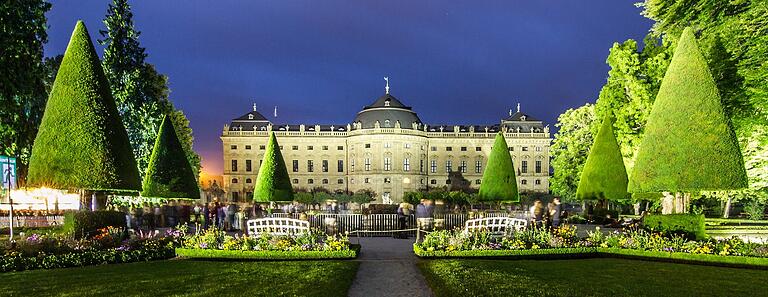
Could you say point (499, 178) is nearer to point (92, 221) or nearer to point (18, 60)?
point (92, 221)

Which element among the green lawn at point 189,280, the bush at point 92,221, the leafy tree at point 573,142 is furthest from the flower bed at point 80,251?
the leafy tree at point 573,142

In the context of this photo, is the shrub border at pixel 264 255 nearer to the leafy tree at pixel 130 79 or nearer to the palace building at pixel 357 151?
the leafy tree at pixel 130 79

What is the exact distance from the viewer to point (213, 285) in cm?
777

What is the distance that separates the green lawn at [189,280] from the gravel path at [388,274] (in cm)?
22

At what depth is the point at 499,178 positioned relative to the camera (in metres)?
22.6

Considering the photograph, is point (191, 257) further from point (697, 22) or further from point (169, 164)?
point (697, 22)

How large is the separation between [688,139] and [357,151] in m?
55.3

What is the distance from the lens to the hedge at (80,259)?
9.31 m

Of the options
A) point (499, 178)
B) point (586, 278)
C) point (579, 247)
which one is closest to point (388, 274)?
point (586, 278)

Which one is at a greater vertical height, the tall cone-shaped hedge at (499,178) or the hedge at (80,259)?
the tall cone-shaped hedge at (499,178)

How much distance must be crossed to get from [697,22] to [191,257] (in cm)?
1496

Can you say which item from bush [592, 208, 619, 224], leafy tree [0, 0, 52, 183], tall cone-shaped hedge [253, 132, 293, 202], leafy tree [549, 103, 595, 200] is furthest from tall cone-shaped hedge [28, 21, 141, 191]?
leafy tree [549, 103, 595, 200]

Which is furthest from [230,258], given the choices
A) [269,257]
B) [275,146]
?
[275,146]

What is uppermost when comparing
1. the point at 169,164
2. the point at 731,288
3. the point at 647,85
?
the point at 647,85
